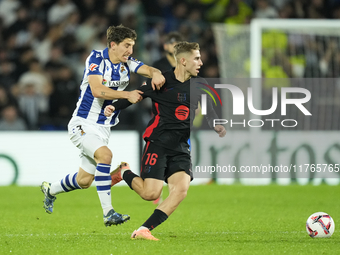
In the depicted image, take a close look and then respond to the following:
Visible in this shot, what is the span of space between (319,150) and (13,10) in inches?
291

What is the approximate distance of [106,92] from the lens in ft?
18.9

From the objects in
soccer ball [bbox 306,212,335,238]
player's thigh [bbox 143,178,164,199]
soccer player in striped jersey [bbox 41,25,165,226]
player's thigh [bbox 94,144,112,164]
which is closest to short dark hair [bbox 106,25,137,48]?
soccer player in striped jersey [bbox 41,25,165,226]

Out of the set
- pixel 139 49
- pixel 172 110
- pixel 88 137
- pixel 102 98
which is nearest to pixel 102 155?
pixel 88 137

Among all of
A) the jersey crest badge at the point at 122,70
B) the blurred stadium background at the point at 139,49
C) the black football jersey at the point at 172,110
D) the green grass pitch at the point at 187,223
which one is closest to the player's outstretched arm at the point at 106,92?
the black football jersey at the point at 172,110

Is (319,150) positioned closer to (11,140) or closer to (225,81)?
(225,81)

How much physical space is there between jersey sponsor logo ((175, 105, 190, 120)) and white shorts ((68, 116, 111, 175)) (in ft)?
2.72

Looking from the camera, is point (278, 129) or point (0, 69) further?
point (0, 69)

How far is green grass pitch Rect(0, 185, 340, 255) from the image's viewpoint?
497 cm

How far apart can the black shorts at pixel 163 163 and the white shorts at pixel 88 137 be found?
57cm

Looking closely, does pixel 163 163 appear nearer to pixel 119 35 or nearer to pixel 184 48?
pixel 184 48

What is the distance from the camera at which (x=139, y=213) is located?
772 cm

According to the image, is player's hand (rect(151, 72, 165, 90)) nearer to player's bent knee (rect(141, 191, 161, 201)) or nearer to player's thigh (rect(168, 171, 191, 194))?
player's thigh (rect(168, 171, 191, 194))

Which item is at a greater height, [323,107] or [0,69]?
[0,69]

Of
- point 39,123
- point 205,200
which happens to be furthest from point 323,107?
point 39,123
